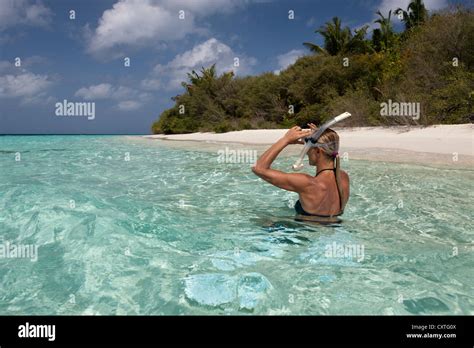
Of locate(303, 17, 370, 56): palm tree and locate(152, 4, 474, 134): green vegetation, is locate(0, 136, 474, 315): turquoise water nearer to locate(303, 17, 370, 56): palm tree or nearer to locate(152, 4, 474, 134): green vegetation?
locate(152, 4, 474, 134): green vegetation

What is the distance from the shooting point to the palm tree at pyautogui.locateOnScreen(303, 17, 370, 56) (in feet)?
128

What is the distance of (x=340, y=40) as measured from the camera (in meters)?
39.3

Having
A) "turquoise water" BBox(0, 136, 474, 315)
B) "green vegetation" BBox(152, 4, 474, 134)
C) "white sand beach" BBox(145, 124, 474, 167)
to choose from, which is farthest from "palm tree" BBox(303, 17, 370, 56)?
"turquoise water" BBox(0, 136, 474, 315)

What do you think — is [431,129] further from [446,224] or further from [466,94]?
[446,224]

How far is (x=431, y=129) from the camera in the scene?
16391mm

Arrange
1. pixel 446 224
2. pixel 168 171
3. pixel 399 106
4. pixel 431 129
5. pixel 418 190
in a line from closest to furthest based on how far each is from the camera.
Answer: pixel 446 224 → pixel 418 190 → pixel 168 171 → pixel 431 129 → pixel 399 106

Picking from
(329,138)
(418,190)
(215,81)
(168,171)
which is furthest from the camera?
(215,81)

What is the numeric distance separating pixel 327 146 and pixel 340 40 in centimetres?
4004

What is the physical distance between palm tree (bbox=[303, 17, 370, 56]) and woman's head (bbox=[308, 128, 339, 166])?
Answer: 38.2m

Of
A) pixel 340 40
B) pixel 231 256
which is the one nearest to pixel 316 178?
pixel 231 256

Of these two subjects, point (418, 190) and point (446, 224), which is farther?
point (418, 190)

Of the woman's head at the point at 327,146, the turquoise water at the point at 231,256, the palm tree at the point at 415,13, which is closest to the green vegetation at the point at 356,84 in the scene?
the palm tree at the point at 415,13
